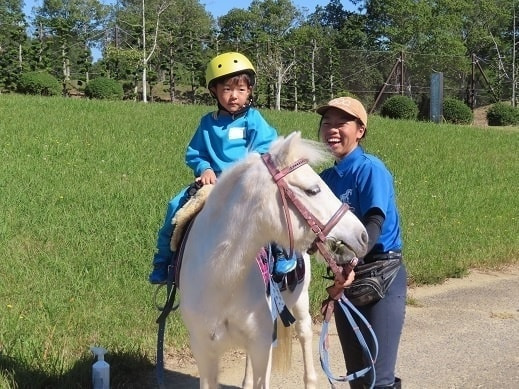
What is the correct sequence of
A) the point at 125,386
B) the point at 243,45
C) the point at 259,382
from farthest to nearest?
the point at 243,45, the point at 125,386, the point at 259,382

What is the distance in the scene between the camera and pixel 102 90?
26.1 metres

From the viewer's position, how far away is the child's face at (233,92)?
3682 millimetres

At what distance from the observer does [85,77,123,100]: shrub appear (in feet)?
85.6

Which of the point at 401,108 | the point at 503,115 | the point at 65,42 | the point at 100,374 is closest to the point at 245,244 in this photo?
the point at 100,374

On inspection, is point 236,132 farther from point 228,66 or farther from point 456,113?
→ point 456,113

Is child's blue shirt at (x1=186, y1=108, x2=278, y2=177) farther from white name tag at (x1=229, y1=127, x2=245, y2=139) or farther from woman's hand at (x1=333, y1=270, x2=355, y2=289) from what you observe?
woman's hand at (x1=333, y1=270, x2=355, y2=289)

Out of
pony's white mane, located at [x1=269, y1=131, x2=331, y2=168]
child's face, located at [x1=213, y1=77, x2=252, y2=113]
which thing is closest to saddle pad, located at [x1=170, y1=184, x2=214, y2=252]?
child's face, located at [x1=213, y1=77, x2=252, y2=113]

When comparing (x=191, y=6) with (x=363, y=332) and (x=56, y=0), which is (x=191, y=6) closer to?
(x=56, y=0)

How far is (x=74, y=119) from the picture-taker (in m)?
15.4

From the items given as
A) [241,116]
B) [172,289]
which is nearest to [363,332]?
[172,289]

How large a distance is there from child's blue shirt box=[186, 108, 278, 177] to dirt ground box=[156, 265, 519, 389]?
1714 mm

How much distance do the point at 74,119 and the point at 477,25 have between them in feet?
192

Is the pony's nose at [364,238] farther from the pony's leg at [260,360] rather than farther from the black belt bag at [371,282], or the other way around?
the pony's leg at [260,360]

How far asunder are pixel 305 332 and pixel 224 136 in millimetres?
1614
